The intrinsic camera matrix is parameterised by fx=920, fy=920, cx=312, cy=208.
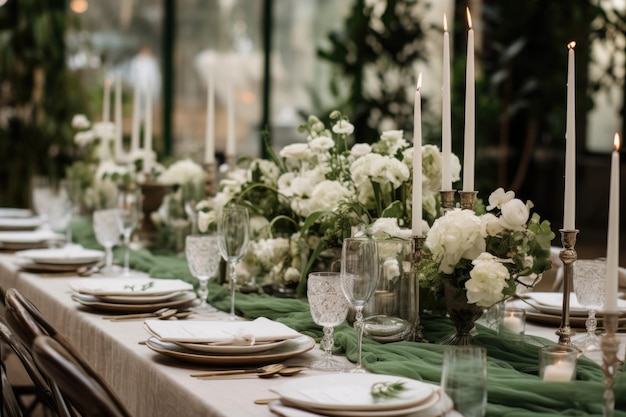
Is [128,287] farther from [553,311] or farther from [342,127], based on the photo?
[553,311]

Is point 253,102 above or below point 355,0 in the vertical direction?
below

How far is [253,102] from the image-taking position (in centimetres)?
723

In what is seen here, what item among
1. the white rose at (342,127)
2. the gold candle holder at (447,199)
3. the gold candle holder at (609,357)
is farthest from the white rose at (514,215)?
the white rose at (342,127)

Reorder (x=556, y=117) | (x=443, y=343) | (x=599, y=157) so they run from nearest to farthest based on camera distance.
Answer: (x=443, y=343)
(x=556, y=117)
(x=599, y=157)

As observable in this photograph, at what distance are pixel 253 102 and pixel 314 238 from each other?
5134 mm

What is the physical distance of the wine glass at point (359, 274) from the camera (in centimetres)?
153

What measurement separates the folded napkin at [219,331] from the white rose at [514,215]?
425 mm

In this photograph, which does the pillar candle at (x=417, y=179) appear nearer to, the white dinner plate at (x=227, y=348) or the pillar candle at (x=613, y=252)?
the white dinner plate at (x=227, y=348)

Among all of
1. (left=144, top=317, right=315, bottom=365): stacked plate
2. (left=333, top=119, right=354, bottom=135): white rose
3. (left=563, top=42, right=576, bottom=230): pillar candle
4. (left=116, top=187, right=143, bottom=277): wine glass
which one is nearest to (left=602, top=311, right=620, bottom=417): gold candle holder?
(left=563, top=42, right=576, bottom=230): pillar candle

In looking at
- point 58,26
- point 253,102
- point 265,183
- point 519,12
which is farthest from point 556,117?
point 265,183

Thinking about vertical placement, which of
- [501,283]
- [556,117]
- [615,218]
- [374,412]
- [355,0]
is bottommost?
[374,412]

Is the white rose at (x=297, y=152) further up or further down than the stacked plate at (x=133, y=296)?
further up

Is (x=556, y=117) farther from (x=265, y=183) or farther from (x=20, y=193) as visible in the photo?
(x=265, y=183)

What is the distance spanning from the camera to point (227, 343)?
160 centimetres
